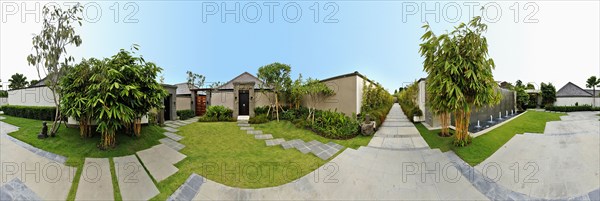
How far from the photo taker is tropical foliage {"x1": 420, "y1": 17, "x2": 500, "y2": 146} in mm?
4668

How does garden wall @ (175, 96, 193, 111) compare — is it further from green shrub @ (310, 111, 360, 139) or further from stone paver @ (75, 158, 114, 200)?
green shrub @ (310, 111, 360, 139)

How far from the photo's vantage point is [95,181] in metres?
3.69

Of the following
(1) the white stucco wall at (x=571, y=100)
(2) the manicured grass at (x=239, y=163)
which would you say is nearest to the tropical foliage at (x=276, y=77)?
(2) the manicured grass at (x=239, y=163)

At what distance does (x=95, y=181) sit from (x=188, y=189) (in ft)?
5.44

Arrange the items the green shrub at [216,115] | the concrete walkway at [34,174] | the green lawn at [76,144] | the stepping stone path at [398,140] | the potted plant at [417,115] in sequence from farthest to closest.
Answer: the green shrub at [216,115]
the potted plant at [417,115]
the stepping stone path at [398,140]
the green lawn at [76,144]
the concrete walkway at [34,174]

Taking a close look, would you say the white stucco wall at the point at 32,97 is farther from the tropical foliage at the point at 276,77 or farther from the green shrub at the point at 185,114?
the tropical foliage at the point at 276,77

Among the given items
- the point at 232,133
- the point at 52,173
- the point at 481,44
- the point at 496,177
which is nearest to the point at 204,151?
the point at 232,133

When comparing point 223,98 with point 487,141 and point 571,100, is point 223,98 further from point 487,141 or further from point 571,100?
point 571,100

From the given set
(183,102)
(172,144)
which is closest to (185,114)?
(183,102)

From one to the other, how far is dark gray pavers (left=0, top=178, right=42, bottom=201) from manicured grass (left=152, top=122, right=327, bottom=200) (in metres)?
1.84

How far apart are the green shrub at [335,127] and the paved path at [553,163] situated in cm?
308

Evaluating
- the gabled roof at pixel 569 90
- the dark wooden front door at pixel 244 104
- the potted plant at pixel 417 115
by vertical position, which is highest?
the gabled roof at pixel 569 90

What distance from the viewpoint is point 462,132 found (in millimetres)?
5062

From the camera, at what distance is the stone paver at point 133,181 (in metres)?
3.54
